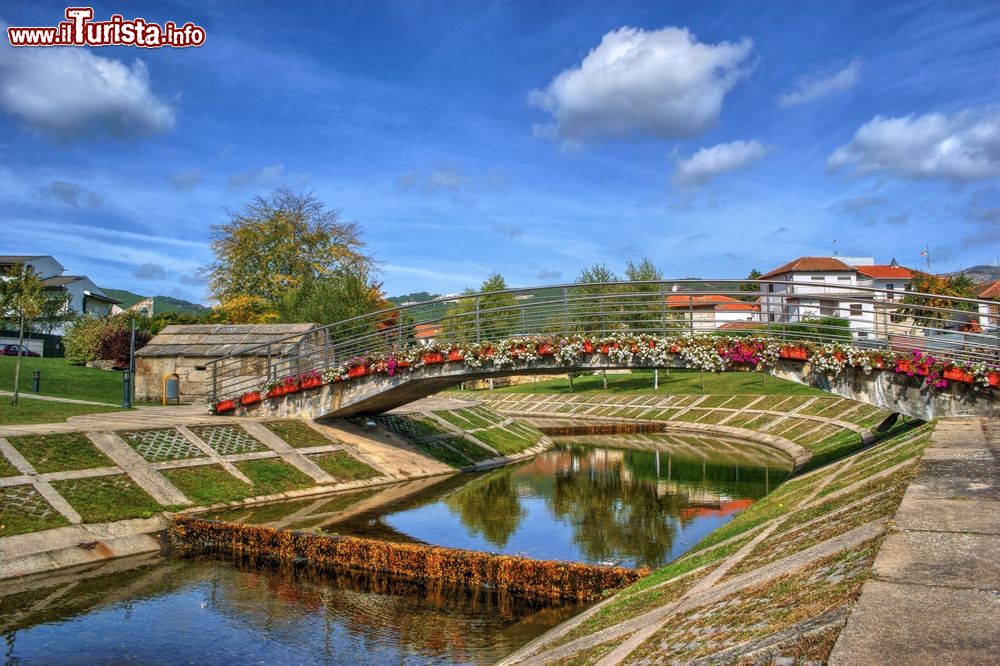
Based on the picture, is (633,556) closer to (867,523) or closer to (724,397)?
(867,523)

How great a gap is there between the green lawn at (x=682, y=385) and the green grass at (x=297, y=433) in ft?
79.6

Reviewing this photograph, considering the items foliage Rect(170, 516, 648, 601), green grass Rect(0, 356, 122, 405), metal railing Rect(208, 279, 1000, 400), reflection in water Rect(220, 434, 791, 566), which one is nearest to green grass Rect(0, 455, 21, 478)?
foliage Rect(170, 516, 648, 601)

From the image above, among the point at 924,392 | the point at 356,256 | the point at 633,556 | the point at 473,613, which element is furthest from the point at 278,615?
the point at 356,256

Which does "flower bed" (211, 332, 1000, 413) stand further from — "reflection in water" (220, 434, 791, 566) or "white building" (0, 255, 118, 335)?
"white building" (0, 255, 118, 335)

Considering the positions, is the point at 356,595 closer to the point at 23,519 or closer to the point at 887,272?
the point at 23,519

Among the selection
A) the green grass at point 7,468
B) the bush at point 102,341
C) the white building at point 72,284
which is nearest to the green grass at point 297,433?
the green grass at point 7,468

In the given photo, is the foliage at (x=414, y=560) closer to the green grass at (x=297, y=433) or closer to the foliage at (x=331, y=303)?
the green grass at (x=297, y=433)

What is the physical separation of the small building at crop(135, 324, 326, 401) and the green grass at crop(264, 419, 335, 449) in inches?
192

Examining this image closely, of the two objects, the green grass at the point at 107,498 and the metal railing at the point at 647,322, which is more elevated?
the metal railing at the point at 647,322

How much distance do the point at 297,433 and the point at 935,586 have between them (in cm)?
2134

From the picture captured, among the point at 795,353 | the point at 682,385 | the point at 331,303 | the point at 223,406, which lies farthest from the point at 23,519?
the point at 682,385

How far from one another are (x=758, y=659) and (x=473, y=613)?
7888 mm

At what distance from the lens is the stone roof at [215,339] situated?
3030cm

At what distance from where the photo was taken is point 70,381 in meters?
32.8
